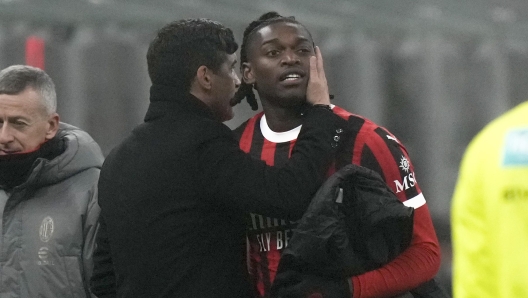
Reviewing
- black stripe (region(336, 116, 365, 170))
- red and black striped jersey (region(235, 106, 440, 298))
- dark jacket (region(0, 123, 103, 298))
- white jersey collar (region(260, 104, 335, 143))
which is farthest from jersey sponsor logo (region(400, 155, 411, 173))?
dark jacket (region(0, 123, 103, 298))

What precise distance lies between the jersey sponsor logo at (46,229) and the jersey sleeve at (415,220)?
2.85 feet

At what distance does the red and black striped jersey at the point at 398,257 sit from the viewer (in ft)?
8.30

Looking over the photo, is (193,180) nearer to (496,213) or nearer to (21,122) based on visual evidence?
(21,122)

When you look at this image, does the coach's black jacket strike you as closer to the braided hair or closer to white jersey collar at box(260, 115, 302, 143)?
white jersey collar at box(260, 115, 302, 143)

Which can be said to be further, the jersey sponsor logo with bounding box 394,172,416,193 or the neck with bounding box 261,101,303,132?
the neck with bounding box 261,101,303,132

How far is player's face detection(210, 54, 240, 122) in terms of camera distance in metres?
2.66

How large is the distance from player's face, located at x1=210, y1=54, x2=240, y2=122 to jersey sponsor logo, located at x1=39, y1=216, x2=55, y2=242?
1.92ft

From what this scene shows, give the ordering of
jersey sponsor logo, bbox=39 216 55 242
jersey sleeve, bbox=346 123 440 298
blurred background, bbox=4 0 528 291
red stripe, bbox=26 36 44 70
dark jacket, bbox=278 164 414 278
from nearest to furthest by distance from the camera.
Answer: dark jacket, bbox=278 164 414 278, jersey sleeve, bbox=346 123 440 298, jersey sponsor logo, bbox=39 216 55 242, red stripe, bbox=26 36 44 70, blurred background, bbox=4 0 528 291

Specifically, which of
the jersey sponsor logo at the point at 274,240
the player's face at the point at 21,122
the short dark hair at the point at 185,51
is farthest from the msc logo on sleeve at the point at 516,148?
the player's face at the point at 21,122

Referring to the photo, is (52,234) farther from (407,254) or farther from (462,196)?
(462,196)

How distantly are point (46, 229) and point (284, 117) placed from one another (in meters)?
0.73

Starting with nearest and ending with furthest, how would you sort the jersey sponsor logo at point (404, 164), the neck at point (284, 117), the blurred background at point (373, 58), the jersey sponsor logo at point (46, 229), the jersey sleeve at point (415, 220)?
the jersey sleeve at point (415, 220) < the jersey sponsor logo at point (404, 164) < the neck at point (284, 117) < the jersey sponsor logo at point (46, 229) < the blurred background at point (373, 58)

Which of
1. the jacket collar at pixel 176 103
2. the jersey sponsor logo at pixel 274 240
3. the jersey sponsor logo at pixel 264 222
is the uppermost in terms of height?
the jacket collar at pixel 176 103

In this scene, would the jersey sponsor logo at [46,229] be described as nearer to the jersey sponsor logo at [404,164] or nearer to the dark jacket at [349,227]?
the dark jacket at [349,227]
